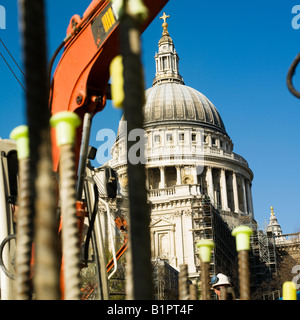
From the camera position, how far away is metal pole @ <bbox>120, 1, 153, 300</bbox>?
57.8 inches

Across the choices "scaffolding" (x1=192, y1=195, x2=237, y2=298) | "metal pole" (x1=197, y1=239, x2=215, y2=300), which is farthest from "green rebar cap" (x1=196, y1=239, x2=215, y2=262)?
"scaffolding" (x1=192, y1=195, x2=237, y2=298)

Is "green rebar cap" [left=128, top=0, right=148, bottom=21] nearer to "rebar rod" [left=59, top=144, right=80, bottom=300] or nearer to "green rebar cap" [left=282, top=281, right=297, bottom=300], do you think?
"rebar rod" [left=59, top=144, right=80, bottom=300]

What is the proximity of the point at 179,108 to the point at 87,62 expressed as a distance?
75.7 m

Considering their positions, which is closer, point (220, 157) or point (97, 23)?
point (97, 23)

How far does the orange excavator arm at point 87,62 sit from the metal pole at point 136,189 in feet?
13.7

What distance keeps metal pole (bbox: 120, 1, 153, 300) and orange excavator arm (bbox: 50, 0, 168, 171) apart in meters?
4.18

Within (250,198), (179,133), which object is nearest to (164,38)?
(179,133)

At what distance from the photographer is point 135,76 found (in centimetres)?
152

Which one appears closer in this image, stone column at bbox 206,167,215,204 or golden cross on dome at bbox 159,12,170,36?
stone column at bbox 206,167,215,204

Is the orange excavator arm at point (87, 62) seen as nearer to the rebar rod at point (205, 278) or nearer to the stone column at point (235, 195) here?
the rebar rod at point (205, 278)

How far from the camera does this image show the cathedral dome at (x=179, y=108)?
80062mm

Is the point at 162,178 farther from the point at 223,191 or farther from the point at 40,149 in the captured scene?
the point at 40,149
